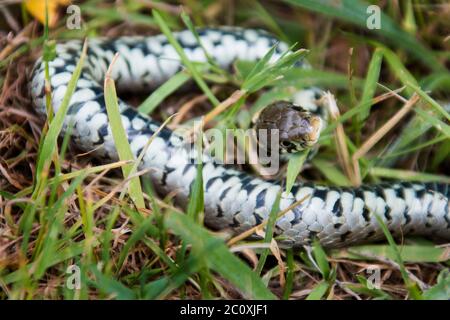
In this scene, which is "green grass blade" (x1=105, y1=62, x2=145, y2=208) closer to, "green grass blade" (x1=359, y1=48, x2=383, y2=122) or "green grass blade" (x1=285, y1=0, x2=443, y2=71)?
"green grass blade" (x1=285, y1=0, x2=443, y2=71)

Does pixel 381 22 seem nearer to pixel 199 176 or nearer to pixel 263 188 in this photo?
pixel 263 188

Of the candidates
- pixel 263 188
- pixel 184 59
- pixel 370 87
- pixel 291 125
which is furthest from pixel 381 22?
pixel 263 188

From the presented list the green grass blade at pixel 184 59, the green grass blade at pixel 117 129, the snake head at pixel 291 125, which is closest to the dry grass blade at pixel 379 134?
the snake head at pixel 291 125

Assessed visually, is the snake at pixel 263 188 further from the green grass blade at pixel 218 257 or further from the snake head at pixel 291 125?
the green grass blade at pixel 218 257

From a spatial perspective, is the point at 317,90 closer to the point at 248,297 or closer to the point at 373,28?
the point at 373,28

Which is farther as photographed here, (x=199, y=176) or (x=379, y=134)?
(x=379, y=134)

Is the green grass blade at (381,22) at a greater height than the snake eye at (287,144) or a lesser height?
greater
